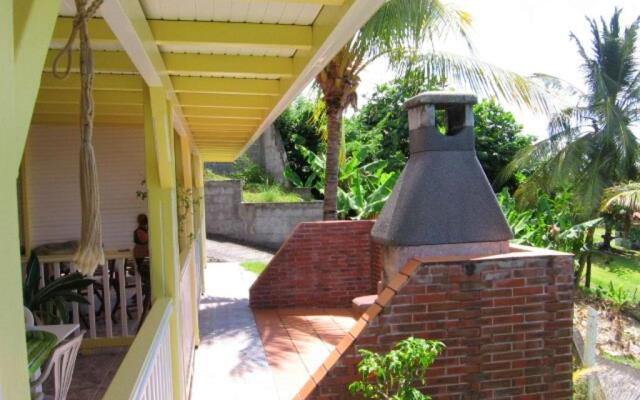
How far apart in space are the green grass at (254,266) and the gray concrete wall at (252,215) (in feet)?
10.7

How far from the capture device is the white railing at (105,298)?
18.7 feet

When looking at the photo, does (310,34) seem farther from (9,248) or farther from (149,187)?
(9,248)

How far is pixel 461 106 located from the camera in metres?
5.63

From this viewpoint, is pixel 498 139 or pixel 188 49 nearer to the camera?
pixel 188 49

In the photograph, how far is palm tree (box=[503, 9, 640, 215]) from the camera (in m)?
17.7

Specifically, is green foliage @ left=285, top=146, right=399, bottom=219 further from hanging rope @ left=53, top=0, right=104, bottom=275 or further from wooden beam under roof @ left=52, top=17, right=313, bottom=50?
hanging rope @ left=53, top=0, right=104, bottom=275

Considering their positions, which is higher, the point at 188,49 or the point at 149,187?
the point at 188,49

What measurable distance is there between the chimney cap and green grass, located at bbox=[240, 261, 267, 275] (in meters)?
8.02

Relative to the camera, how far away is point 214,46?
3049 mm

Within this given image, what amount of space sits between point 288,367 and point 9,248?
5.61 m

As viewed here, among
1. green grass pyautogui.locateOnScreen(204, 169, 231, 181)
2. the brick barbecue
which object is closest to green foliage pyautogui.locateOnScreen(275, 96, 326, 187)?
green grass pyautogui.locateOnScreen(204, 169, 231, 181)

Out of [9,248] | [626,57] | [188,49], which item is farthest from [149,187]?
[626,57]

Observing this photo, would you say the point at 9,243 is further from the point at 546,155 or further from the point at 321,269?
the point at 546,155

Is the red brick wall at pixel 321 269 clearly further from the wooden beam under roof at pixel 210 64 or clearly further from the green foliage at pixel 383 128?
the green foliage at pixel 383 128
